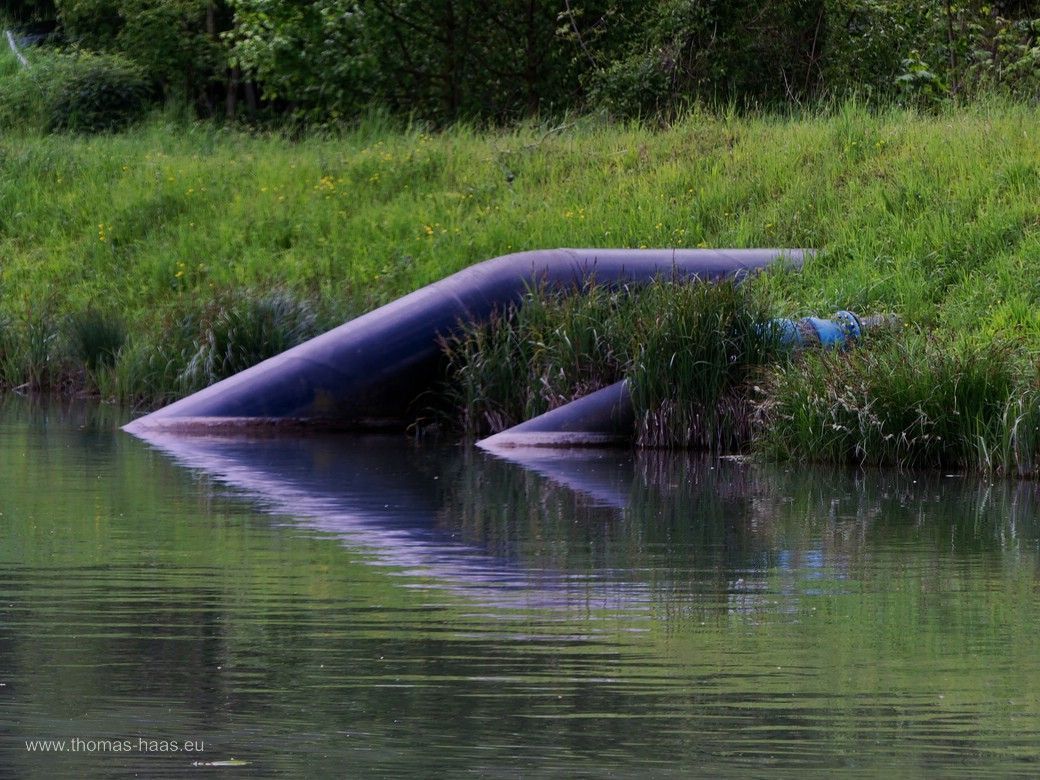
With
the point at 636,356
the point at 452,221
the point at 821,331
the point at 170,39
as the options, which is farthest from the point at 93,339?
the point at 170,39

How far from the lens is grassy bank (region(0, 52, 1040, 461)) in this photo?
1662 cm

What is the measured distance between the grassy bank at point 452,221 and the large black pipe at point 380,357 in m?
1.40

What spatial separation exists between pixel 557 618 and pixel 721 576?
4.16ft

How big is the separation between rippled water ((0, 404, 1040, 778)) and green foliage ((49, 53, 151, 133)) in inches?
715

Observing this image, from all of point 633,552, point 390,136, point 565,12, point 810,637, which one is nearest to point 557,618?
point 810,637

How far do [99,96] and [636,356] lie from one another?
18033mm

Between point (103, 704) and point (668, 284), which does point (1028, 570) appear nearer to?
point (103, 704)

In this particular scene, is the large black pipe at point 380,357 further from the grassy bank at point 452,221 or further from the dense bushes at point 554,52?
the dense bushes at point 554,52

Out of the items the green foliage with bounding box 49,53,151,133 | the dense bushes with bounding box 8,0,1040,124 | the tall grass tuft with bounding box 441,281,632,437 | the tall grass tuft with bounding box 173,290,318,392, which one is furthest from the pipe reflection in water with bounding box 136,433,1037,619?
the green foliage with bounding box 49,53,151,133

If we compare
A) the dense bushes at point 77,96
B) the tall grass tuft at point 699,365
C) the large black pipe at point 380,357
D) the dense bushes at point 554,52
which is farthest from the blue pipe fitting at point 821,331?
the dense bushes at point 77,96

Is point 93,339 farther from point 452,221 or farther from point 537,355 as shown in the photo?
point 537,355

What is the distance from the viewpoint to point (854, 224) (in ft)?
58.9

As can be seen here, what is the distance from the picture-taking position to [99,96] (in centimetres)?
2989

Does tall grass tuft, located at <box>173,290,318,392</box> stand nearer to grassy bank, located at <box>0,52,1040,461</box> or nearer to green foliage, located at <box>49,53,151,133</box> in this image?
grassy bank, located at <box>0,52,1040,461</box>
